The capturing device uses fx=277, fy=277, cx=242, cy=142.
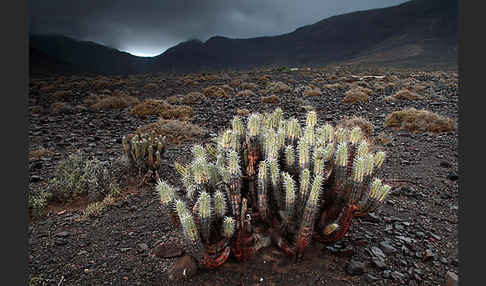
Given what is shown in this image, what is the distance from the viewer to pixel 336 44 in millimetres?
146500

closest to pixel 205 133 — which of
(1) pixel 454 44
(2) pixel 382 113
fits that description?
(2) pixel 382 113

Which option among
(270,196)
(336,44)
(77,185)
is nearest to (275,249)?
(270,196)

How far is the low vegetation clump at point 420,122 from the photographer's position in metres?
7.96

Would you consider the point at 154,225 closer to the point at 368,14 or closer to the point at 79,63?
the point at 79,63

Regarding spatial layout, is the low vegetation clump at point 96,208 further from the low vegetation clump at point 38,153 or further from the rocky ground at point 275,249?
the low vegetation clump at point 38,153

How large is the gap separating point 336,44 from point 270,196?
161m

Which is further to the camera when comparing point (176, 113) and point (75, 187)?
point (176, 113)

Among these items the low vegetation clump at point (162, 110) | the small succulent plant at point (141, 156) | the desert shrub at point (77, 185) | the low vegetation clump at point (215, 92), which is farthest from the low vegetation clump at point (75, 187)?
the low vegetation clump at point (215, 92)

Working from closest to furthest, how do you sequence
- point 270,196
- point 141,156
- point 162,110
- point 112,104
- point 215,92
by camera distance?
point 270,196
point 141,156
point 162,110
point 112,104
point 215,92

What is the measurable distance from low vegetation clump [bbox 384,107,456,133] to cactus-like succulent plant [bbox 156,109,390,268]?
6.17m

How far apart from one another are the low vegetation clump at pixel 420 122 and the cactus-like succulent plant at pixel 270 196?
6.17 metres

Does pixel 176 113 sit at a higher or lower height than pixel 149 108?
lower

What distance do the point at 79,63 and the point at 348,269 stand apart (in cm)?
8414

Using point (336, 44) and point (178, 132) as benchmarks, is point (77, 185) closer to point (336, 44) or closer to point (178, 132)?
point (178, 132)
